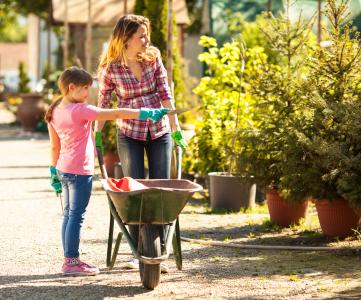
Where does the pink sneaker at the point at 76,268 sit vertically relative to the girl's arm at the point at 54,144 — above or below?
below

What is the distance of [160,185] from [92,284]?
2.60 feet

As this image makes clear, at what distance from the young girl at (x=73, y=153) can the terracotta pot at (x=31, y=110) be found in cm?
1660

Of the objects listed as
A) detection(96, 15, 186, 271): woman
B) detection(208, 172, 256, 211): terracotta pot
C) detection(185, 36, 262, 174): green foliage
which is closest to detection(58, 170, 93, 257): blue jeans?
detection(96, 15, 186, 271): woman

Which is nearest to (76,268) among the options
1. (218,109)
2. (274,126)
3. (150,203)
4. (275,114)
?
(150,203)

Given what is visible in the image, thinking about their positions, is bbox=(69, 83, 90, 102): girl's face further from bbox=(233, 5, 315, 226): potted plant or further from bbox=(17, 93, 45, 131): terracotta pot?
bbox=(17, 93, 45, 131): terracotta pot

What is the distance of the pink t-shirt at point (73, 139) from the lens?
6492mm

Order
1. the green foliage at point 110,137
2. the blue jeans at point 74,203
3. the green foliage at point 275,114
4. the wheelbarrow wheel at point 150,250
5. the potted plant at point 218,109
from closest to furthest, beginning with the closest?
the wheelbarrow wheel at point 150,250, the blue jeans at point 74,203, the green foliage at point 275,114, the potted plant at point 218,109, the green foliage at point 110,137

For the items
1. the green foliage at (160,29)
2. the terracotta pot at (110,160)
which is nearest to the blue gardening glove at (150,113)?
the terracotta pot at (110,160)

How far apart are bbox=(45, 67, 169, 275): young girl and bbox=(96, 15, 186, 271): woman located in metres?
0.25

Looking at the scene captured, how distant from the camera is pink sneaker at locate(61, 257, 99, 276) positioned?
21.7 feet

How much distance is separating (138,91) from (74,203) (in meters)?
0.90

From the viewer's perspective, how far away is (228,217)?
972cm

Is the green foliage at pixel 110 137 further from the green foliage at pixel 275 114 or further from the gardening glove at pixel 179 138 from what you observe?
the gardening glove at pixel 179 138

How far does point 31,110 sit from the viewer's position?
→ 2306 centimetres
